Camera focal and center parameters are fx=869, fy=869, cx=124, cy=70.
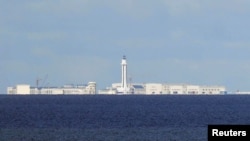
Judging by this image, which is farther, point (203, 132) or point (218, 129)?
point (203, 132)

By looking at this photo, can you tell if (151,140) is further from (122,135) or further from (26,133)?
(26,133)

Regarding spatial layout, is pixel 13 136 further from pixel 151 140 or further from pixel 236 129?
pixel 236 129

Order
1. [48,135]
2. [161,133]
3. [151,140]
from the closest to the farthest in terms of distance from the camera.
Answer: [151,140] < [48,135] < [161,133]

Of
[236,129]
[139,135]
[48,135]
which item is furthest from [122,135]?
[236,129]

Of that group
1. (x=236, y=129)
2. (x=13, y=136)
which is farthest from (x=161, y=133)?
(x=236, y=129)

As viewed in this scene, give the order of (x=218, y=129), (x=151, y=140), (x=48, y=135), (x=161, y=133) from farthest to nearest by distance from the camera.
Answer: (x=161, y=133)
(x=48, y=135)
(x=151, y=140)
(x=218, y=129)

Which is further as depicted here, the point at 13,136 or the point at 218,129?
the point at 13,136

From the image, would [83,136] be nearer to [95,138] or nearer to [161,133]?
[95,138]

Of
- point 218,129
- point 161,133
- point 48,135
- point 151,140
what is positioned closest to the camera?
point 218,129
